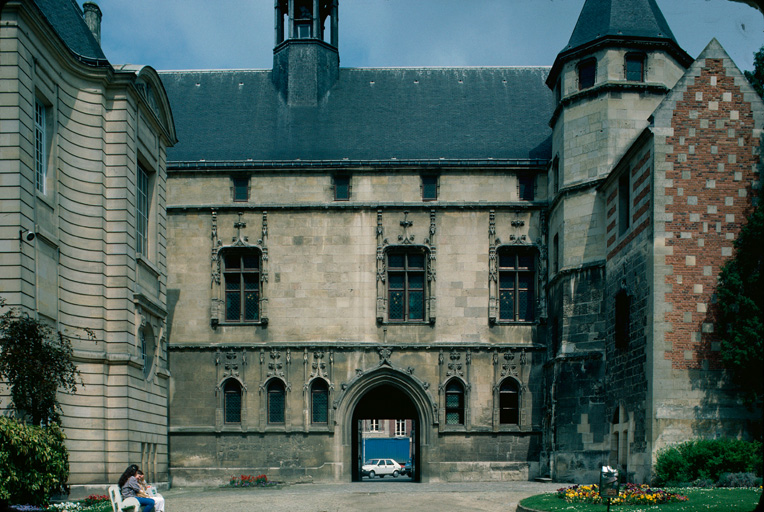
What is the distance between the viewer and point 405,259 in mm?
30500

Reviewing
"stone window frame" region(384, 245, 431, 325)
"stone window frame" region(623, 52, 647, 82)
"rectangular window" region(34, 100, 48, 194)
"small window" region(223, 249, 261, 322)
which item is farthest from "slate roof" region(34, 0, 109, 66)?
"stone window frame" region(623, 52, 647, 82)

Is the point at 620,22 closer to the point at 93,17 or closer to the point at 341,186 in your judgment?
the point at 341,186

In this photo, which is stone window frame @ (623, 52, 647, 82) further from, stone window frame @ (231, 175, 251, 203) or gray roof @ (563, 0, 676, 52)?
stone window frame @ (231, 175, 251, 203)

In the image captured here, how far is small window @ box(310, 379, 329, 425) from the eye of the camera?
29672 mm

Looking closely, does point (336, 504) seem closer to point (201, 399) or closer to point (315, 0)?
point (201, 399)

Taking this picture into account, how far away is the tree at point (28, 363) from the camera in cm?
1581

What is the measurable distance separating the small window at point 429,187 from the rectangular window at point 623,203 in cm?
767

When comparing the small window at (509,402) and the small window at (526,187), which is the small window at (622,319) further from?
the small window at (526,187)

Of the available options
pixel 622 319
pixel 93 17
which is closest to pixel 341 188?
pixel 93 17

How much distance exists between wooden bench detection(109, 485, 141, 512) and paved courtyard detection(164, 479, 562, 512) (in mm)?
5096

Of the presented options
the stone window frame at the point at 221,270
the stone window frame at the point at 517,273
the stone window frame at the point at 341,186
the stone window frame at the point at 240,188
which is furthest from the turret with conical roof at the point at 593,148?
the stone window frame at the point at 240,188

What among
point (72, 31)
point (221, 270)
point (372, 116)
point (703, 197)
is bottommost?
point (221, 270)

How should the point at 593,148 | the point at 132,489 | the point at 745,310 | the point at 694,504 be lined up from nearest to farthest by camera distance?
the point at 132,489
the point at 694,504
the point at 745,310
the point at 593,148

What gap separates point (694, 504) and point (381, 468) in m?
33.1
